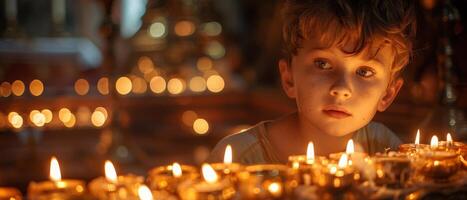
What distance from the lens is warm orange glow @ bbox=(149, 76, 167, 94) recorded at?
752cm

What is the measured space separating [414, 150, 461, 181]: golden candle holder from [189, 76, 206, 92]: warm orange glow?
609 centimetres

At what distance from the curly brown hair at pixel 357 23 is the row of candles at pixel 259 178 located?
31 cm

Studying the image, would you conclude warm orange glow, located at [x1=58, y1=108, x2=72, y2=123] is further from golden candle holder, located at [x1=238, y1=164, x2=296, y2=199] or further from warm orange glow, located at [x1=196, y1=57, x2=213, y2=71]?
golden candle holder, located at [x1=238, y1=164, x2=296, y2=199]

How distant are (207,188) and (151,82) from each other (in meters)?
6.58

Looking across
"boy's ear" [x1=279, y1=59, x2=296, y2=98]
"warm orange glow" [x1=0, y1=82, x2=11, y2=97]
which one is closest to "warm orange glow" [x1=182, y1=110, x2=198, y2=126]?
"warm orange glow" [x1=0, y1=82, x2=11, y2=97]

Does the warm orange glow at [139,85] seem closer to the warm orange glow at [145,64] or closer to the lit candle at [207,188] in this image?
the warm orange glow at [145,64]

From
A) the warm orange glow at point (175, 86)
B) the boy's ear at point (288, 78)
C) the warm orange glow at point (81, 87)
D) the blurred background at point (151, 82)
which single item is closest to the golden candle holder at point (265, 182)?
the boy's ear at point (288, 78)

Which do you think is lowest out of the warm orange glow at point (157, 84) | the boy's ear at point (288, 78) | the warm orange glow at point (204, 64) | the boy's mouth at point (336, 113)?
the boy's mouth at point (336, 113)

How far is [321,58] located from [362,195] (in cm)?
51

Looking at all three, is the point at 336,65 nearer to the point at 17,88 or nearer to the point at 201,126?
the point at 201,126

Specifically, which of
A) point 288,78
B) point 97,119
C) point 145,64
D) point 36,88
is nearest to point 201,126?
point 97,119

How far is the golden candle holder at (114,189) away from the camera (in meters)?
1.19

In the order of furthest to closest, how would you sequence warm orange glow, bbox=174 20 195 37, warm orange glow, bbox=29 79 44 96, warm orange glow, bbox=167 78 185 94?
warm orange glow, bbox=174 20 195 37 < warm orange glow, bbox=167 78 185 94 < warm orange glow, bbox=29 79 44 96

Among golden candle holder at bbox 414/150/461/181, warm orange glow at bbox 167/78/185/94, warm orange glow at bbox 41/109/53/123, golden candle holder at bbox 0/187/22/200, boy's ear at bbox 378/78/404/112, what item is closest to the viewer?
golden candle holder at bbox 0/187/22/200
